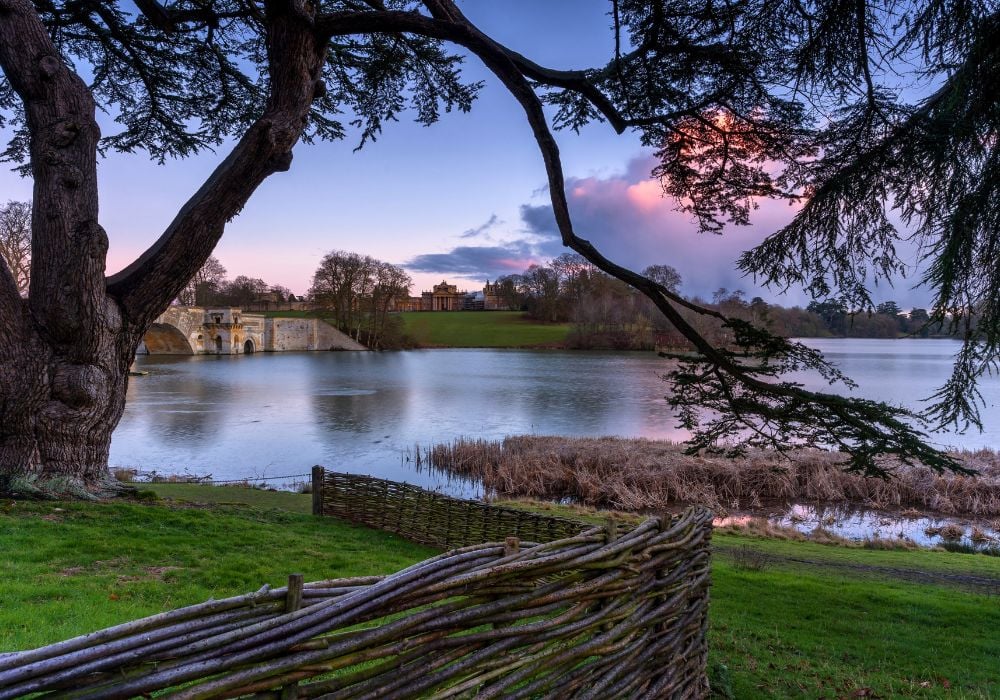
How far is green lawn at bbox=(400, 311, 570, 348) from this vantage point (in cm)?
7694

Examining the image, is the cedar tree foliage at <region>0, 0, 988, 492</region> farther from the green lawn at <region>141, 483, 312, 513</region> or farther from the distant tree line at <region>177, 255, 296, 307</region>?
the distant tree line at <region>177, 255, 296, 307</region>

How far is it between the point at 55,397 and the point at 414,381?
101 ft

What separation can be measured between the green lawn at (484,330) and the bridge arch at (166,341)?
87.8 ft

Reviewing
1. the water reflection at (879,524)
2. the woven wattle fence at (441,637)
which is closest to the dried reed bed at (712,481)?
the water reflection at (879,524)

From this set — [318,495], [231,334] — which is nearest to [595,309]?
[231,334]

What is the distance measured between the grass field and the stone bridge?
51.1 meters

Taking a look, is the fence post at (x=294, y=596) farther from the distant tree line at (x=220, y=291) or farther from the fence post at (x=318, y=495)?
the distant tree line at (x=220, y=291)

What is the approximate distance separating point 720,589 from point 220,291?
254ft

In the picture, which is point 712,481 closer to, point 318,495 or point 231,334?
point 318,495

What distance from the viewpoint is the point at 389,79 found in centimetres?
810

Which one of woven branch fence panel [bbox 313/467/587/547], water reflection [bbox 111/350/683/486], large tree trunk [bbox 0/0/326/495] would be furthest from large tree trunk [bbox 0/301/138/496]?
water reflection [bbox 111/350/683/486]

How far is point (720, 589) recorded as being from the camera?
589 cm

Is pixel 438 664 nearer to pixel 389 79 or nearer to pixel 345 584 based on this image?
pixel 345 584

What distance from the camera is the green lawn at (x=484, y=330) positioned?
76938mm
